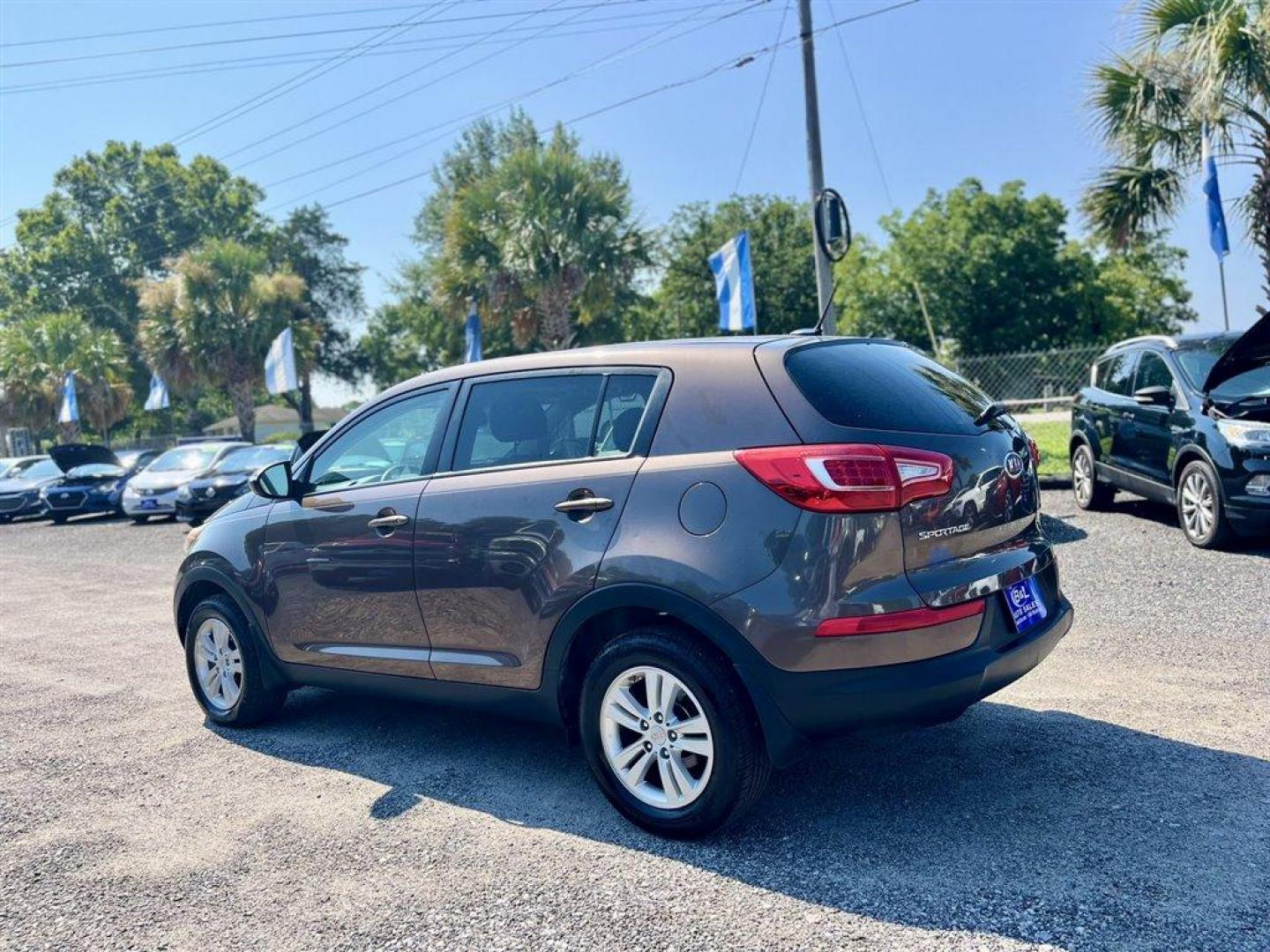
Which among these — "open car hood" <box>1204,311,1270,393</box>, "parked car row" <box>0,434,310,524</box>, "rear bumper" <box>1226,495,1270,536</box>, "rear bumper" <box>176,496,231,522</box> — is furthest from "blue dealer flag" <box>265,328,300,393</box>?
"open car hood" <box>1204,311,1270,393</box>

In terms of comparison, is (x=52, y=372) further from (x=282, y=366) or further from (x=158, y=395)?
(x=282, y=366)

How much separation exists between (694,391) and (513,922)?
1857 millimetres

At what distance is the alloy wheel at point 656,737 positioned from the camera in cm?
349

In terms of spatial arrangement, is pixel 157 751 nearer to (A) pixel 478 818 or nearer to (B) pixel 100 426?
(A) pixel 478 818

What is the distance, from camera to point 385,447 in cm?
468

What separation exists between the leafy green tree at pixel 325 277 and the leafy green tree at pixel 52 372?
17.4 metres

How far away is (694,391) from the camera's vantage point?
145 inches

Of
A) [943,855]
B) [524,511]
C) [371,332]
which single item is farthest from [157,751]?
[371,332]

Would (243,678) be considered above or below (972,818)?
above

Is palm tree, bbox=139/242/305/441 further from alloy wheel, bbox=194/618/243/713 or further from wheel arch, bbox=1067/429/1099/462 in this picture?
alloy wheel, bbox=194/618/243/713

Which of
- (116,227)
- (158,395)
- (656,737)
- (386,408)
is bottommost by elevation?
(656,737)

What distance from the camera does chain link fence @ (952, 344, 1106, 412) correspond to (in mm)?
19906

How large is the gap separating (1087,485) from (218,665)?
8.76 metres

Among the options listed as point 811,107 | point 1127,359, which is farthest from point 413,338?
point 1127,359
